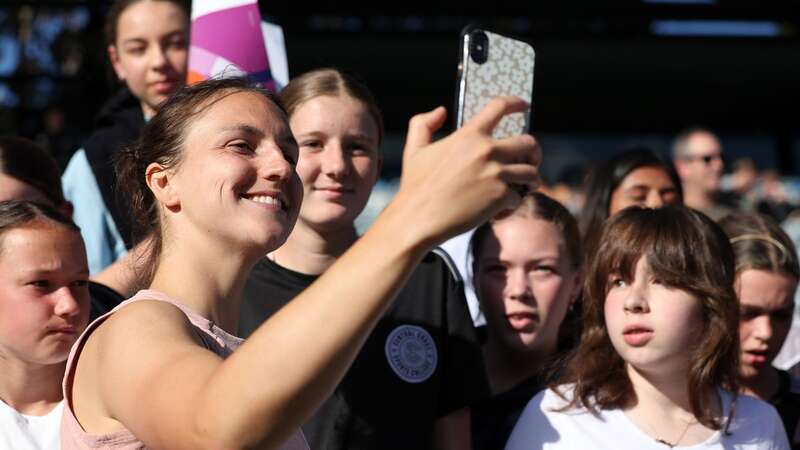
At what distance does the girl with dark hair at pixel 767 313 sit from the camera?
343cm

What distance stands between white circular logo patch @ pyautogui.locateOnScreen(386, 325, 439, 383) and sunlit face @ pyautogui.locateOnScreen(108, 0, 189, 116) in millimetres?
1399

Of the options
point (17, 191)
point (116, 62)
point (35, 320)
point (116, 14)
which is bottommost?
point (35, 320)

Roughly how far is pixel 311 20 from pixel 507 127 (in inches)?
335

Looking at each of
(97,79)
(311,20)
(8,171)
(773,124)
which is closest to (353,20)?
(311,20)

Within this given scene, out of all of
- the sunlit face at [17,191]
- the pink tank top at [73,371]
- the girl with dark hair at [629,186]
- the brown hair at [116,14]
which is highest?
the brown hair at [116,14]

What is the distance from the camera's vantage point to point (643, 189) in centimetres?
434

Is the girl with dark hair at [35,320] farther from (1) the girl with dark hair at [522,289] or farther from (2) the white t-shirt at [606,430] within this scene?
(1) the girl with dark hair at [522,289]

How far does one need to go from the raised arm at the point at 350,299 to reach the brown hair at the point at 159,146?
649mm

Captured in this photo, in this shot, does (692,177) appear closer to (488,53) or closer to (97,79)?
(97,79)

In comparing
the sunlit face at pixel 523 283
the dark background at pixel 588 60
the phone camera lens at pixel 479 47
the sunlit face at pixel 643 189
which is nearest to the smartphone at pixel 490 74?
the phone camera lens at pixel 479 47

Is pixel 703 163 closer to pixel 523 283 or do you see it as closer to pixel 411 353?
pixel 523 283

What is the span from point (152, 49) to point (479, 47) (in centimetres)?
233

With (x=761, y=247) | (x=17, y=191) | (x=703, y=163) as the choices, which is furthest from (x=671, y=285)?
(x=703, y=163)

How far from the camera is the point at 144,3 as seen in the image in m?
3.94
